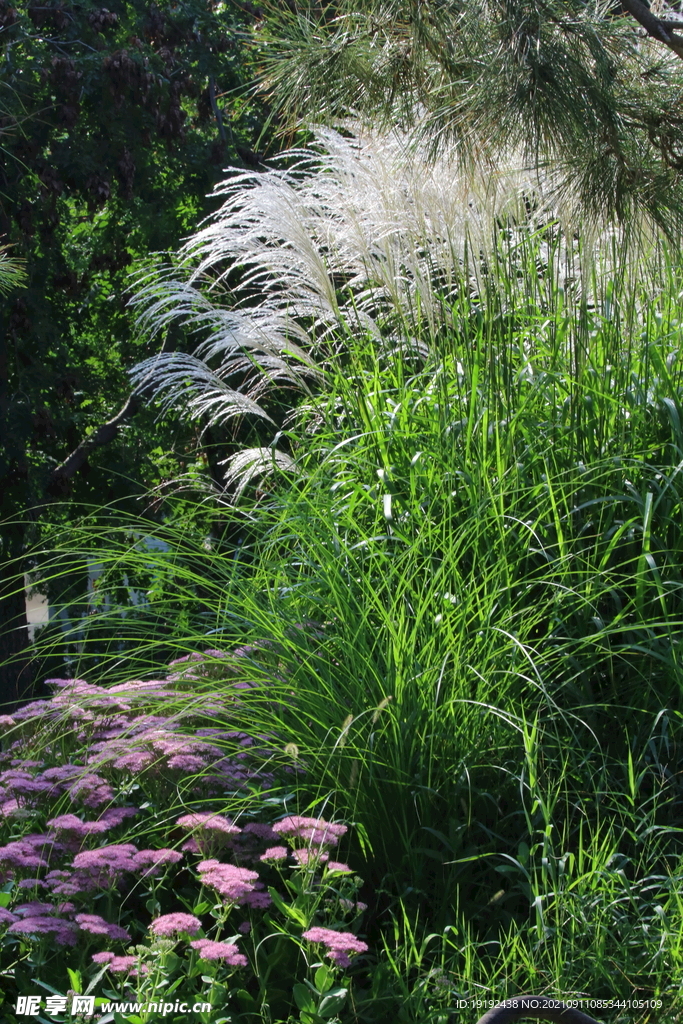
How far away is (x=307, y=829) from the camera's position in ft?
6.06

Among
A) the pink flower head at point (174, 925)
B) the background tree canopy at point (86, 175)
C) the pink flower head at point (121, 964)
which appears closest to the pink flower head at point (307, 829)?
the pink flower head at point (174, 925)

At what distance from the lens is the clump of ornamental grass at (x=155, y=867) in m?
1.67

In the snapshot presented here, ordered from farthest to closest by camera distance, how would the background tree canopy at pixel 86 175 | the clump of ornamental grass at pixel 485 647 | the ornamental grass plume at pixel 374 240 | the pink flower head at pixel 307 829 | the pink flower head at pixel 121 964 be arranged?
the background tree canopy at pixel 86 175 → the ornamental grass plume at pixel 374 240 → the clump of ornamental grass at pixel 485 647 → the pink flower head at pixel 307 829 → the pink flower head at pixel 121 964

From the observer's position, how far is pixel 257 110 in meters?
7.83

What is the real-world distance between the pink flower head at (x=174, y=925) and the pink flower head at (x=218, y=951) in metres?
0.04

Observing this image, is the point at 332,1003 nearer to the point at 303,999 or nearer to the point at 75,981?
the point at 303,999

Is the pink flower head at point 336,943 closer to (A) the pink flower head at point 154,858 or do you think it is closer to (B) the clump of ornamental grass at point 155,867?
(B) the clump of ornamental grass at point 155,867

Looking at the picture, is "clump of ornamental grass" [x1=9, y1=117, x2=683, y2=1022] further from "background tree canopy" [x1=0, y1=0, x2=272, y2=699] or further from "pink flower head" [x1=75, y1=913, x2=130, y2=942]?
"background tree canopy" [x1=0, y1=0, x2=272, y2=699]

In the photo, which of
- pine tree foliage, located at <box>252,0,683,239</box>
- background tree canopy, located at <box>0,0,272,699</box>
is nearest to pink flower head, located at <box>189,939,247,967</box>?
pine tree foliage, located at <box>252,0,683,239</box>

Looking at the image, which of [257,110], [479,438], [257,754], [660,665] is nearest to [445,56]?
[479,438]

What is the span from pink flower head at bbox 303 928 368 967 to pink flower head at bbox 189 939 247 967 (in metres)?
0.12

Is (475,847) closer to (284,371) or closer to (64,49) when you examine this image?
(284,371)

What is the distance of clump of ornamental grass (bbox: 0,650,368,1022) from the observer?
1.67 m

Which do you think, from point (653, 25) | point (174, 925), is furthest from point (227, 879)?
point (653, 25)
